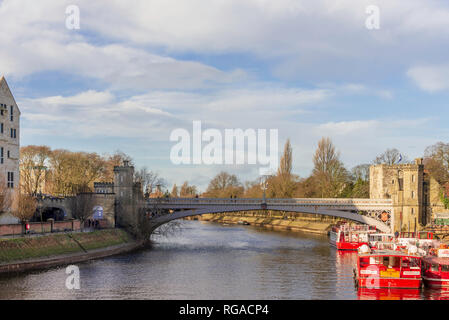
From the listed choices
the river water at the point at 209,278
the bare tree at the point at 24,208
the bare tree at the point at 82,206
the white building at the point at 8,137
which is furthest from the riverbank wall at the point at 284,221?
the bare tree at the point at 24,208

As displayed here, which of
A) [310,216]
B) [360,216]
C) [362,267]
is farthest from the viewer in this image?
[310,216]

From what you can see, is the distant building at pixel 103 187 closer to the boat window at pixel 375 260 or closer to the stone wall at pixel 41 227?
the stone wall at pixel 41 227

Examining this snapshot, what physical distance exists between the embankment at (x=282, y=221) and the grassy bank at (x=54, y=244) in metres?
49.4

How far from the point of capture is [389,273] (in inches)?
1770

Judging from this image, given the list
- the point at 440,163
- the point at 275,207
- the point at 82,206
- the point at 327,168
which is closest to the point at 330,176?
the point at 327,168

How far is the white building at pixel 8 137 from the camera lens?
6425 centimetres

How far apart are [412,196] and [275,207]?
79.3 ft

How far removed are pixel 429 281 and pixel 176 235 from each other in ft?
173

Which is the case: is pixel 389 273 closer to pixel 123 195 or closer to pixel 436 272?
pixel 436 272

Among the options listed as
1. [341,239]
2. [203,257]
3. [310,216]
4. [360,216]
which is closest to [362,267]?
[203,257]

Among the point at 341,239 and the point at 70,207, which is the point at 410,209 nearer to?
the point at 341,239

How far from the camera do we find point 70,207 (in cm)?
7269

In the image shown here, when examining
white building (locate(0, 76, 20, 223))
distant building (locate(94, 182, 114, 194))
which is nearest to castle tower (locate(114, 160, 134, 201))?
distant building (locate(94, 182, 114, 194))
